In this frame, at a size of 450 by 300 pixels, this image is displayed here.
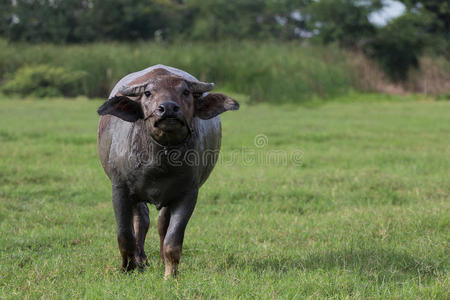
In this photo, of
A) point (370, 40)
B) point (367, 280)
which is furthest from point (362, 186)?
point (370, 40)

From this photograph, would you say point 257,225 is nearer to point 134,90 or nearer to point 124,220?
point 124,220

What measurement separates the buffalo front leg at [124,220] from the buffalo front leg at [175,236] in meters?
0.27

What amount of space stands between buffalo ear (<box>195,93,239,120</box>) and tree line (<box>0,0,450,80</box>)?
23569 mm

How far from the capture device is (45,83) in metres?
18.7

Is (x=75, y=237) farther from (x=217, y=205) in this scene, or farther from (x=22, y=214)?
(x=217, y=205)

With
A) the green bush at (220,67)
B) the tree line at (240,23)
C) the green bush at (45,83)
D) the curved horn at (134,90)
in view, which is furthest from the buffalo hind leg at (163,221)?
the tree line at (240,23)

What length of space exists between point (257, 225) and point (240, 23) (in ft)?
108

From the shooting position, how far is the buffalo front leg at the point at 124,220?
346 centimetres

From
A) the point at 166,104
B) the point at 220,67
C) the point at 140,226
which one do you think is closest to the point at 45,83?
the point at 220,67

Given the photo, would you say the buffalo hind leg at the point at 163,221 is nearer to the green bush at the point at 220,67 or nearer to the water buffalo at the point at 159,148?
the water buffalo at the point at 159,148

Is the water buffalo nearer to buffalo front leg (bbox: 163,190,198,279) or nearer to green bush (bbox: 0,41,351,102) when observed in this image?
buffalo front leg (bbox: 163,190,198,279)

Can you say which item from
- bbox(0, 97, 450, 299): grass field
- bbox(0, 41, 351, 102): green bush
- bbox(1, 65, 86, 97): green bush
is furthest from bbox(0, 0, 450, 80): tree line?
bbox(0, 97, 450, 299): grass field

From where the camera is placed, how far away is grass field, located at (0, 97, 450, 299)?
10.7ft

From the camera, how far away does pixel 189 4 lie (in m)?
38.9
